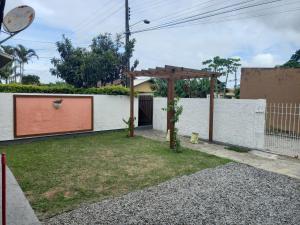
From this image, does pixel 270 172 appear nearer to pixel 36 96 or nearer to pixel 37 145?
pixel 37 145

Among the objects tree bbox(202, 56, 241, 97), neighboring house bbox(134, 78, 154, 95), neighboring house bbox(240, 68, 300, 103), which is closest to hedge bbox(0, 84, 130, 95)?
neighboring house bbox(240, 68, 300, 103)

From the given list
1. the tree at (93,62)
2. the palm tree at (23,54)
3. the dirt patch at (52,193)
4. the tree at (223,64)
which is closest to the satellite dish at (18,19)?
the dirt patch at (52,193)

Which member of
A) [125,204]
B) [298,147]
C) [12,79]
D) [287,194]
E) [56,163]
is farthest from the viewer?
[12,79]

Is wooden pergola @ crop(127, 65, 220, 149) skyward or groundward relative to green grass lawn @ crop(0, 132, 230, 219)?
skyward

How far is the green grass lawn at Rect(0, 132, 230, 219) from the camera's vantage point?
4.45 metres

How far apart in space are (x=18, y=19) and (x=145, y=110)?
33.6 feet

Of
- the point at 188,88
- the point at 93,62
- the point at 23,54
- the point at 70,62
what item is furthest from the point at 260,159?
the point at 23,54

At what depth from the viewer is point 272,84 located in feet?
42.9

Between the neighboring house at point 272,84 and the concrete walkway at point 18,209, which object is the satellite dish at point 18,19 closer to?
the concrete walkway at point 18,209

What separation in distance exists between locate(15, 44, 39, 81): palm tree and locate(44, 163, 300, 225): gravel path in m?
32.9

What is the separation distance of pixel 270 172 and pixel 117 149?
4477 millimetres

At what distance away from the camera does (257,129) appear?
27.3 feet

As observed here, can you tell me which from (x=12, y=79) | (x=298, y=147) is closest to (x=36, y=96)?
(x=298, y=147)

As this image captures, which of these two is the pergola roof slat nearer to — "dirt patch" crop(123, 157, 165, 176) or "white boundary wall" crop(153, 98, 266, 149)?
"white boundary wall" crop(153, 98, 266, 149)
